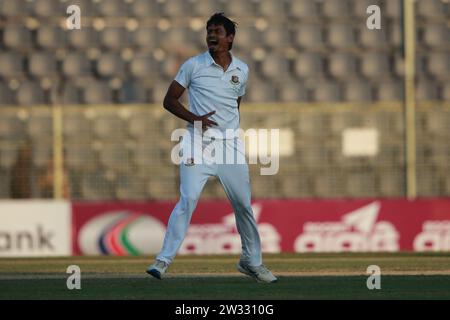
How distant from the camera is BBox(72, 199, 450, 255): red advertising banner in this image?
18531mm

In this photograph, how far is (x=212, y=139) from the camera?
10188 millimetres

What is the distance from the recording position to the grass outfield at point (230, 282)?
921cm

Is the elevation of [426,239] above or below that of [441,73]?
below

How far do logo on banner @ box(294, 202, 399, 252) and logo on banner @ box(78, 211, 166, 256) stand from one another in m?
2.12

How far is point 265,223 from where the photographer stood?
18719 mm

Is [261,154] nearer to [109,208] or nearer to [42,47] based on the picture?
[109,208]

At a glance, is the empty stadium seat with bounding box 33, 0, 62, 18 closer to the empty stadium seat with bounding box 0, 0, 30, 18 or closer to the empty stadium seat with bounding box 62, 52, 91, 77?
the empty stadium seat with bounding box 0, 0, 30, 18

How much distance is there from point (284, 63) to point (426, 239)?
4.45m

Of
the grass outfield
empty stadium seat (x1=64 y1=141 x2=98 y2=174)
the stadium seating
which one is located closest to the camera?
the grass outfield

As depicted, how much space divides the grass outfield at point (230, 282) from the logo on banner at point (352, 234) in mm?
4067

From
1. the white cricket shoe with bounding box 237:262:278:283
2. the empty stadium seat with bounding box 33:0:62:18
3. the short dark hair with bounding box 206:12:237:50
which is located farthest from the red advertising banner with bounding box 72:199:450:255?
the short dark hair with bounding box 206:12:237:50

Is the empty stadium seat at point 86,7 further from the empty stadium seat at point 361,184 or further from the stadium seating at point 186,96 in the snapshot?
the empty stadium seat at point 361,184

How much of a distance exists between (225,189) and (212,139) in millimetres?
415
